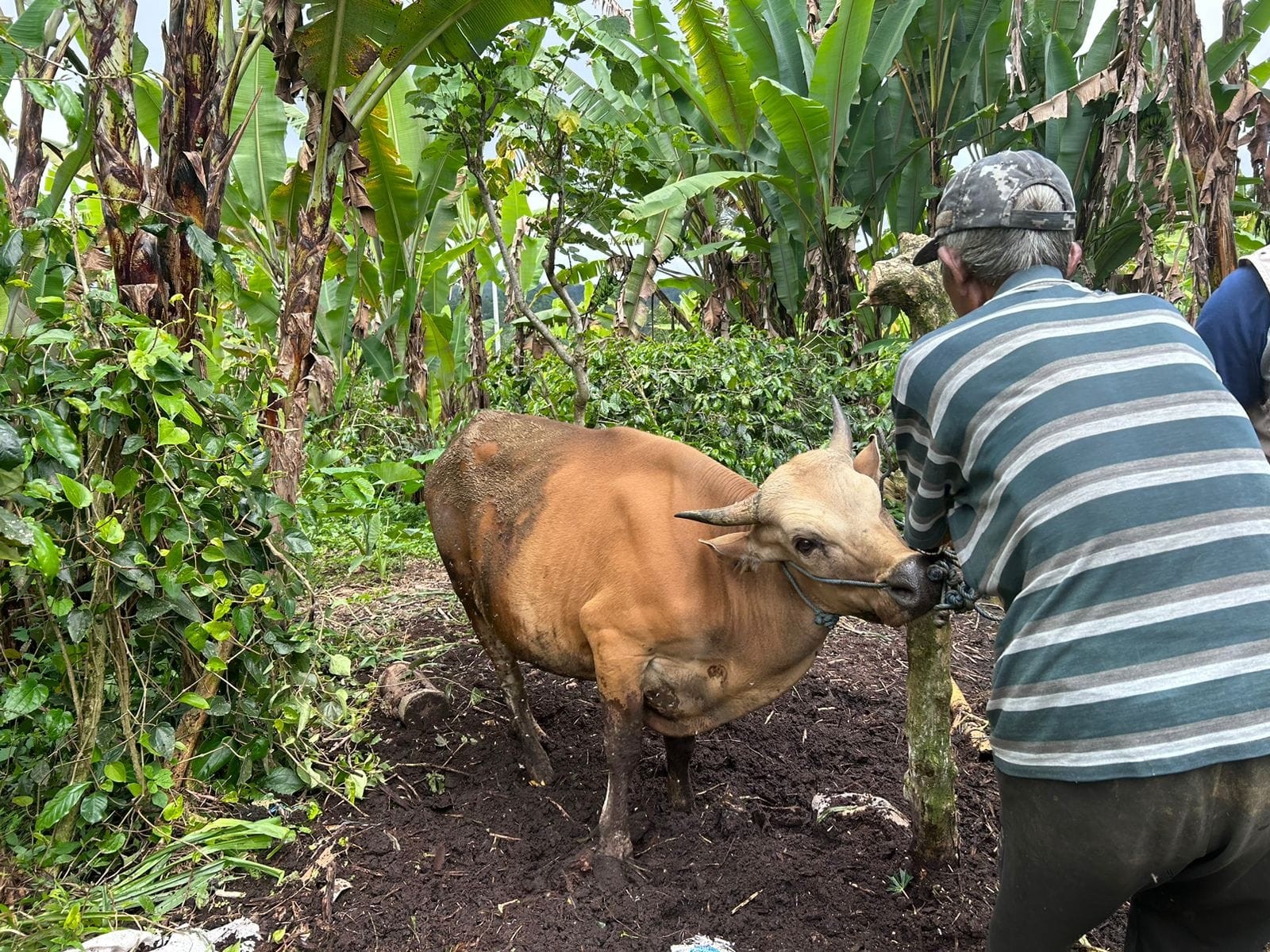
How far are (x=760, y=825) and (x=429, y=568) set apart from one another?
364 cm

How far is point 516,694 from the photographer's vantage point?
4.29m

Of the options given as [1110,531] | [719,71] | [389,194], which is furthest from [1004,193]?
[389,194]

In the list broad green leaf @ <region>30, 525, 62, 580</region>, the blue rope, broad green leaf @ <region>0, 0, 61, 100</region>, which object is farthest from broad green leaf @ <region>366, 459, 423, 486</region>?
the blue rope

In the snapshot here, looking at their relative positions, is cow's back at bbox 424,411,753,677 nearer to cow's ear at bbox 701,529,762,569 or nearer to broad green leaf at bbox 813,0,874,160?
cow's ear at bbox 701,529,762,569

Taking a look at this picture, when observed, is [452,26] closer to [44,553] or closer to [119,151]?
[119,151]

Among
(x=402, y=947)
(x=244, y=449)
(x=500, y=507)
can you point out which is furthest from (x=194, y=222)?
(x=402, y=947)

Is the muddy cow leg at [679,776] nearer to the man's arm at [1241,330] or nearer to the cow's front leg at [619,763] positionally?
the cow's front leg at [619,763]

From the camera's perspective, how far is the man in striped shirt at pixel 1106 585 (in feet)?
5.90

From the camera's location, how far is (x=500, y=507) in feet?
13.4

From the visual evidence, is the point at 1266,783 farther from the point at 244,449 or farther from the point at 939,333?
the point at 244,449

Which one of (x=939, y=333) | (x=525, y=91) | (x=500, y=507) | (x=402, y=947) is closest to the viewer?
(x=939, y=333)

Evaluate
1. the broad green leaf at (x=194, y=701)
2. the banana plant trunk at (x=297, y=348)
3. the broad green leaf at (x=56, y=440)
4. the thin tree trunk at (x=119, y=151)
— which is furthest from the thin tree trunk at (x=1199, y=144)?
the broad green leaf at (x=56, y=440)

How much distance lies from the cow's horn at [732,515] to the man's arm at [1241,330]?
1340mm

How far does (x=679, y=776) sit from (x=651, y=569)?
0.98 meters
